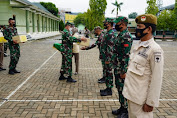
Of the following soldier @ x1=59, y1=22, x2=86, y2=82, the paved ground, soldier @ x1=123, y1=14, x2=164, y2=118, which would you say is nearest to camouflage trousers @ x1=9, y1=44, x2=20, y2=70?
the paved ground

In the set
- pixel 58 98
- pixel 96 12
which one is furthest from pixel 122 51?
pixel 96 12

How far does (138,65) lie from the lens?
7.41 feet

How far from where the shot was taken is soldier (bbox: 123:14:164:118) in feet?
6.91

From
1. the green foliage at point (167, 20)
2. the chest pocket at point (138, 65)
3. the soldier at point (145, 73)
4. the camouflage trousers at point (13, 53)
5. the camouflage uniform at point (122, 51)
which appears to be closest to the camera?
the soldier at point (145, 73)

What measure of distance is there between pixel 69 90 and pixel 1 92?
1.89 meters

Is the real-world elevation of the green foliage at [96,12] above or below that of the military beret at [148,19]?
above

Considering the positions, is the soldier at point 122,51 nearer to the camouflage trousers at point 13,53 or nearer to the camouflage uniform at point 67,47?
the camouflage uniform at point 67,47

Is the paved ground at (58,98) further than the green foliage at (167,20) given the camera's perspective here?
No

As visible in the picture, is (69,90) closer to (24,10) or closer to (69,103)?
(69,103)

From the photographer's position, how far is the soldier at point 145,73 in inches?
83.0

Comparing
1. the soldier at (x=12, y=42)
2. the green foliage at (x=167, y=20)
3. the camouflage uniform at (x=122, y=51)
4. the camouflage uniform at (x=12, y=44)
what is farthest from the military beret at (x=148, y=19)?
the green foliage at (x=167, y=20)

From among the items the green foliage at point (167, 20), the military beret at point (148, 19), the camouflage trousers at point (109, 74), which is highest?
the green foliage at point (167, 20)

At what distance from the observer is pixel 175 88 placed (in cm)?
571

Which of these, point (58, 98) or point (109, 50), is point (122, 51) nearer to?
point (109, 50)
